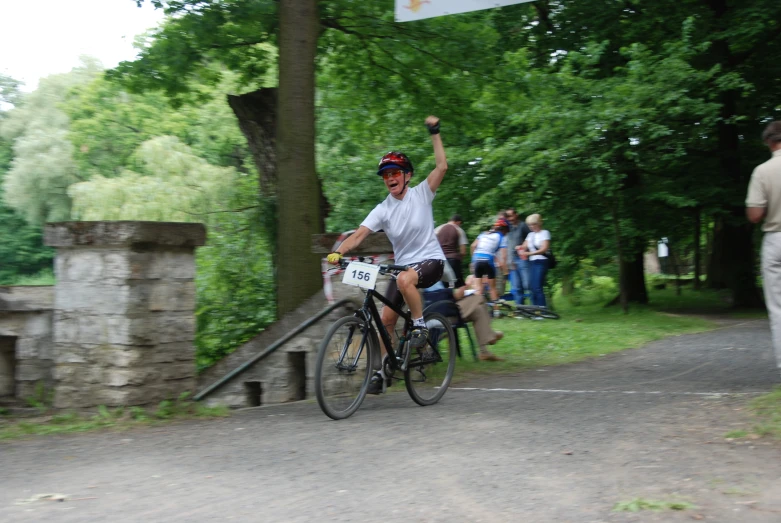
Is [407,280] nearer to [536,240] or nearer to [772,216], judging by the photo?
[772,216]

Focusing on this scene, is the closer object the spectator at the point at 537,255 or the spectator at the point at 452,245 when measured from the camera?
the spectator at the point at 452,245

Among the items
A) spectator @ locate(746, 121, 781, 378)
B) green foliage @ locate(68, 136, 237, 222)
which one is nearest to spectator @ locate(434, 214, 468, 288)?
spectator @ locate(746, 121, 781, 378)

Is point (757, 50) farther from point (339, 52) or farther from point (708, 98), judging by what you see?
point (339, 52)

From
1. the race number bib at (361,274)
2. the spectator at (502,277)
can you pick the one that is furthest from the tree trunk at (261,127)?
the spectator at (502,277)

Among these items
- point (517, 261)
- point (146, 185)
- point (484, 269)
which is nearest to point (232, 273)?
point (484, 269)

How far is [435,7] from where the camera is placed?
27.7 ft

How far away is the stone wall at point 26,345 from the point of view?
7.54 metres

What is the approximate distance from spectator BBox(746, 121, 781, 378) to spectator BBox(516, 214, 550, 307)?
10.0 metres

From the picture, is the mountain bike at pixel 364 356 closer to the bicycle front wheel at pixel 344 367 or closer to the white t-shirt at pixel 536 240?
the bicycle front wheel at pixel 344 367

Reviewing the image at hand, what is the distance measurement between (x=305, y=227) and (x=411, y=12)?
2.26 metres

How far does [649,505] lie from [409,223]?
3.53 metres

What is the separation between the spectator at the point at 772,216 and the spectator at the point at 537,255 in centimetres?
1003

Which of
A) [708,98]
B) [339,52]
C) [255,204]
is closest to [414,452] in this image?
[255,204]

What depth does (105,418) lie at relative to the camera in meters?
6.82
